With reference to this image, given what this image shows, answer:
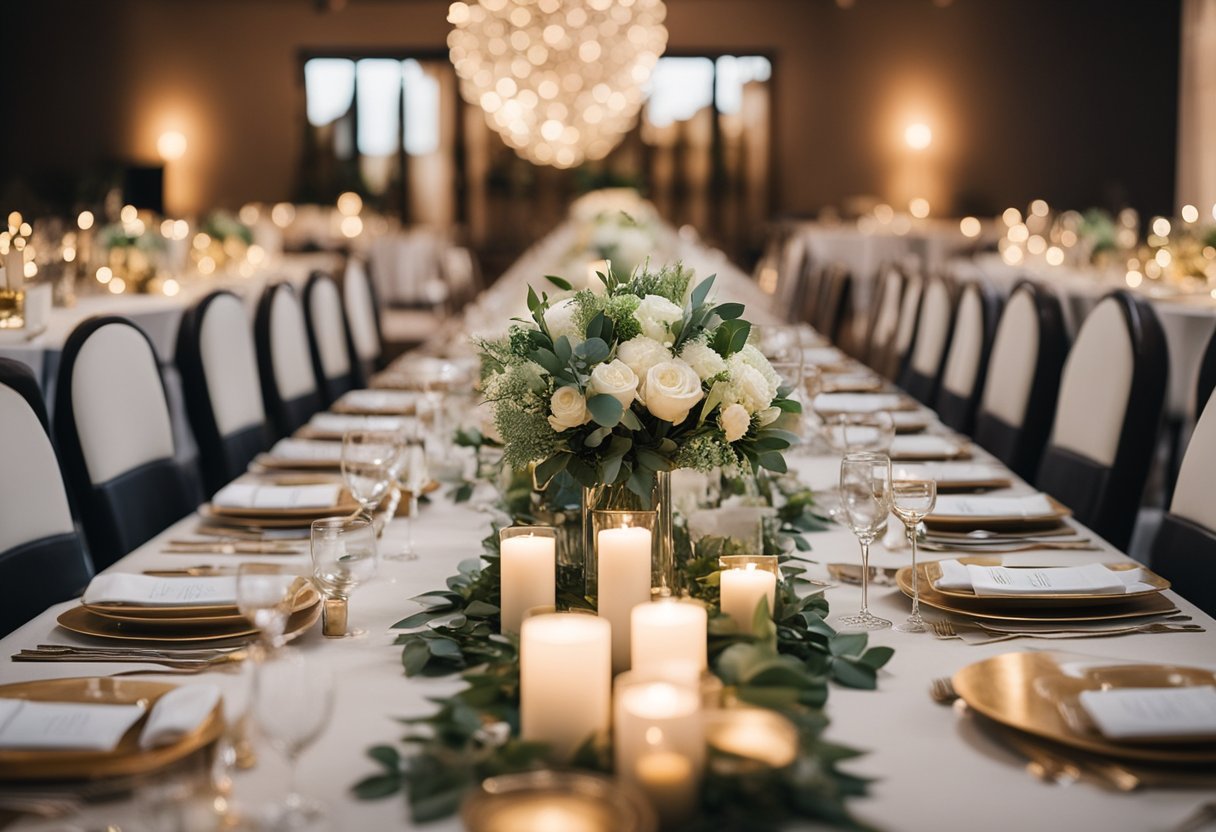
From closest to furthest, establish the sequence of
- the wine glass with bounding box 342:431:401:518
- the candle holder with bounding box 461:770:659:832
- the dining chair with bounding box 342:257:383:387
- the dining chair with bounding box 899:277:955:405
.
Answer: the candle holder with bounding box 461:770:659:832
the wine glass with bounding box 342:431:401:518
the dining chair with bounding box 899:277:955:405
the dining chair with bounding box 342:257:383:387

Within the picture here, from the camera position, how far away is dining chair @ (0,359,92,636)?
78.8 inches

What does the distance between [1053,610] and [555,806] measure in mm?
985

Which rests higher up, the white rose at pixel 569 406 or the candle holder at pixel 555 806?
the white rose at pixel 569 406

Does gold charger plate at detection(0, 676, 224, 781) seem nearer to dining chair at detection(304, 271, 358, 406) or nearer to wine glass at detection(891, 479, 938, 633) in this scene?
wine glass at detection(891, 479, 938, 633)

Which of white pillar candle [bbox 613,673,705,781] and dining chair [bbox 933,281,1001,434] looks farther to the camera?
dining chair [bbox 933,281,1001,434]

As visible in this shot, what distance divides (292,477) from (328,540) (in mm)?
1083

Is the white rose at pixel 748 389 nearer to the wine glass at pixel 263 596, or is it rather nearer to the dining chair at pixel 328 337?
the wine glass at pixel 263 596

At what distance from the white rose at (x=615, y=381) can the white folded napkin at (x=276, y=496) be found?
3.19ft

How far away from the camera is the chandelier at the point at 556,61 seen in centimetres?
671

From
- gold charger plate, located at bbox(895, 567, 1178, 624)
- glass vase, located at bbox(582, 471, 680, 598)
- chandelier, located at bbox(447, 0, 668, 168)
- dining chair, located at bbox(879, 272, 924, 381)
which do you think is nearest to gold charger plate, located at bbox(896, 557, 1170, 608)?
gold charger plate, located at bbox(895, 567, 1178, 624)

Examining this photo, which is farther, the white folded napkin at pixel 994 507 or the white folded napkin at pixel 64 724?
the white folded napkin at pixel 994 507

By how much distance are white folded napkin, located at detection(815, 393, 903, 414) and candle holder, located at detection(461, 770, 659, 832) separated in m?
2.52

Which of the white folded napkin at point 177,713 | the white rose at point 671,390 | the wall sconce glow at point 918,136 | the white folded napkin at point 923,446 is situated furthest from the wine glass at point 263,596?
the wall sconce glow at point 918,136

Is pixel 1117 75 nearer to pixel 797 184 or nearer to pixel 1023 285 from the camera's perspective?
pixel 797 184
